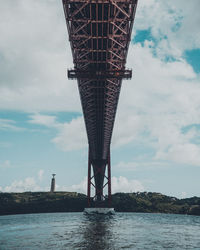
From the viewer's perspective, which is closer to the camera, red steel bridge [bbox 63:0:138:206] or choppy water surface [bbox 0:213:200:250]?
red steel bridge [bbox 63:0:138:206]

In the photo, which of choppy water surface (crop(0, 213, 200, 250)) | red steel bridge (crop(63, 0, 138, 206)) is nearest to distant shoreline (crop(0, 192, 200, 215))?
choppy water surface (crop(0, 213, 200, 250))

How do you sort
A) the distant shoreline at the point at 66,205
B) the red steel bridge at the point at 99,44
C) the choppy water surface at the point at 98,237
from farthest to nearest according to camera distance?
the distant shoreline at the point at 66,205 < the choppy water surface at the point at 98,237 < the red steel bridge at the point at 99,44

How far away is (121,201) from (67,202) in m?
22.9

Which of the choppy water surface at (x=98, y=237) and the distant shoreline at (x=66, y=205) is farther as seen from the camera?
the distant shoreline at (x=66, y=205)

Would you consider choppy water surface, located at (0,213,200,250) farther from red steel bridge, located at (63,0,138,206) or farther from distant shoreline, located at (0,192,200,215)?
distant shoreline, located at (0,192,200,215)

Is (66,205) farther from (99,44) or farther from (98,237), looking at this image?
(99,44)

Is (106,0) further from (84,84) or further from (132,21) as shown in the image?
(84,84)

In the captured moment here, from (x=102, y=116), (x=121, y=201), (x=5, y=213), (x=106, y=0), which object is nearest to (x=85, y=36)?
(x=106, y=0)

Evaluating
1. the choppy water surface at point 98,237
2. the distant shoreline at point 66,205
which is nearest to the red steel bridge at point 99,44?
the choppy water surface at point 98,237

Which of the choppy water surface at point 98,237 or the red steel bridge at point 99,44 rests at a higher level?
the red steel bridge at point 99,44

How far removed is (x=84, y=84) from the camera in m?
22.6

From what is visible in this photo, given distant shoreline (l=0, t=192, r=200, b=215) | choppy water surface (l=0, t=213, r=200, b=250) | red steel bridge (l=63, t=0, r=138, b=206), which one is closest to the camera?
red steel bridge (l=63, t=0, r=138, b=206)

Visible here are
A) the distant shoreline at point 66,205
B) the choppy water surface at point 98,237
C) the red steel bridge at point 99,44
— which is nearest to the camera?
the red steel bridge at point 99,44

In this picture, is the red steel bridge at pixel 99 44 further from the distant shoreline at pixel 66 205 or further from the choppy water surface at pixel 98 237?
the distant shoreline at pixel 66 205
